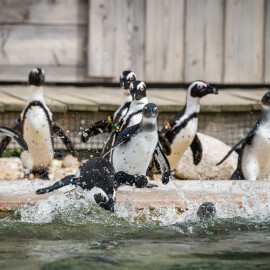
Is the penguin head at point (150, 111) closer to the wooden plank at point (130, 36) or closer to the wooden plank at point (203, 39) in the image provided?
the wooden plank at point (130, 36)

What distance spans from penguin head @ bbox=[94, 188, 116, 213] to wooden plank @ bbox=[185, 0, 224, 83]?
4373 mm

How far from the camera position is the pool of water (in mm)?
3436

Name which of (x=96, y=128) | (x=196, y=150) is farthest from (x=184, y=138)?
(x=96, y=128)

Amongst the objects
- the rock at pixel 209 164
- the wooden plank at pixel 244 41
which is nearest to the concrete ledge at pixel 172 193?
the rock at pixel 209 164

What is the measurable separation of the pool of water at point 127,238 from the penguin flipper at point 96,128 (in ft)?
4.40

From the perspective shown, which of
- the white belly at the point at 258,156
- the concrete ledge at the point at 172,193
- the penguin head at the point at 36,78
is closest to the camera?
the concrete ledge at the point at 172,193

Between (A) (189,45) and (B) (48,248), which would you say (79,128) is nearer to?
(A) (189,45)

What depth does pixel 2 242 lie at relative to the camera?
3.80 m

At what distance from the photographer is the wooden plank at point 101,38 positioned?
8188 millimetres

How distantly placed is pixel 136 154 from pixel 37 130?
1.49m

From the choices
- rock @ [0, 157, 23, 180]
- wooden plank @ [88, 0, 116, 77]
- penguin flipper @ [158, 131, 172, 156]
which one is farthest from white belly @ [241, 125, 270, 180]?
wooden plank @ [88, 0, 116, 77]

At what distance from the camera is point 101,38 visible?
27.0 ft

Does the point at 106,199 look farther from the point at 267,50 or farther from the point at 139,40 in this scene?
the point at 267,50

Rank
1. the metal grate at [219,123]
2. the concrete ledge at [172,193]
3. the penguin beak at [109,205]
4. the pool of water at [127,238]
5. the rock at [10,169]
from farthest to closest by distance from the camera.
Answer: the metal grate at [219,123], the rock at [10,169], the concrete ledge at [172,193], the penguin beak at [109,205], the pool of water at [127,238]
